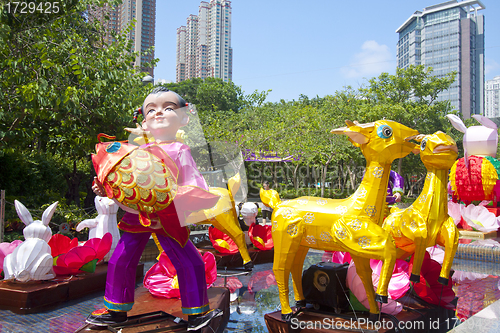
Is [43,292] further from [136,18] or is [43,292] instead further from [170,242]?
[136,18]

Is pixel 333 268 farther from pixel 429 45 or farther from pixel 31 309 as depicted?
pixel 429 45

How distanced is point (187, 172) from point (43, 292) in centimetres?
228

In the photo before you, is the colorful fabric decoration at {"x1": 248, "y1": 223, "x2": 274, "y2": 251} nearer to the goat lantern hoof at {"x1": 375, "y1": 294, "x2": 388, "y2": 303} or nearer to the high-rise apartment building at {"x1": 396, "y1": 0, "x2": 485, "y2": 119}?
the goat lantern hoof at {"x1": 375, "y1": 294, "x2": 388, "y2": 303}

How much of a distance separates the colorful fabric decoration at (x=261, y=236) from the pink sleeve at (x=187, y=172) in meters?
3.72

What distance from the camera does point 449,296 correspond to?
3596 mm

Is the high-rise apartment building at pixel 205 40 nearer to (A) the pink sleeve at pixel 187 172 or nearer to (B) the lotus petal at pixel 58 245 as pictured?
(B) the lotus petal at pixel 58 245

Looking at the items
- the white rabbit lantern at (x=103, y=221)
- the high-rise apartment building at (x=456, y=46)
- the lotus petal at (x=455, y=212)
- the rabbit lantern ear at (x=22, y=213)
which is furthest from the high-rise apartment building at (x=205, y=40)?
the high-rise apartment building at (x=456, y=46)

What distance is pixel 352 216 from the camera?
123 inches

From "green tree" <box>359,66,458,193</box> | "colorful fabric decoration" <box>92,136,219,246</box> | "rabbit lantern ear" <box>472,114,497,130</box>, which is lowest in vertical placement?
"colorful fabric decoration" <box>92,136,219,246</box>

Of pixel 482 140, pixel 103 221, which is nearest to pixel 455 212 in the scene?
pixel 482 140

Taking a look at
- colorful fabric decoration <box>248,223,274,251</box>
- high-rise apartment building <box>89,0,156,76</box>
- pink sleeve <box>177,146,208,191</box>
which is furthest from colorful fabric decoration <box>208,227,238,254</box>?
high-rise apartment building <box>89,0,156,76</box>

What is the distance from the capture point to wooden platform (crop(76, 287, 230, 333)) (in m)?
3.03

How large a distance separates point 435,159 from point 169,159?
7.89ft

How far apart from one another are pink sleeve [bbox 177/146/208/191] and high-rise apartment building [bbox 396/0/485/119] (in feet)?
230
